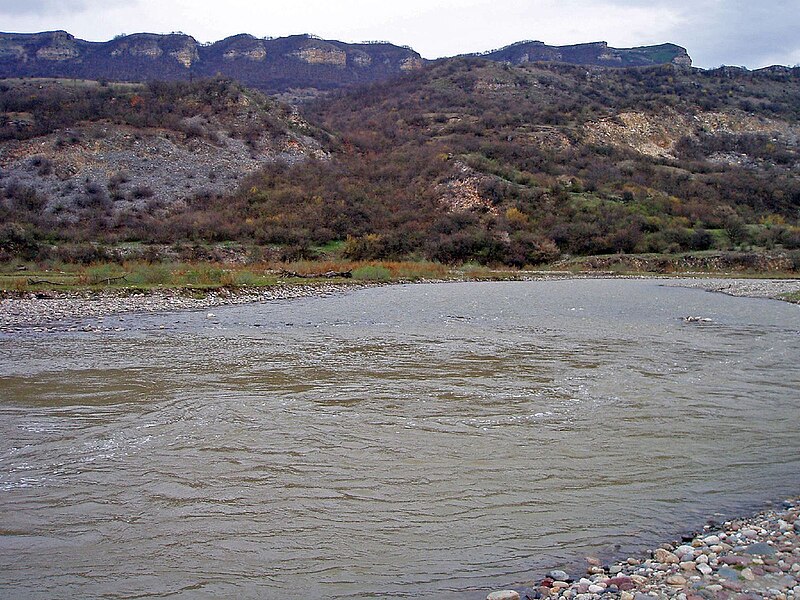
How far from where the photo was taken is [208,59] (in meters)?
134

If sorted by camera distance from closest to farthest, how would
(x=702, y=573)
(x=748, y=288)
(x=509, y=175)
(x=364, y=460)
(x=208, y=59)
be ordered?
1. (x=702, y=573)
2. (x=364, y=460)
3. (x=748, y=288)
4. (x=509, y=175)
5. (x=208, y=59)

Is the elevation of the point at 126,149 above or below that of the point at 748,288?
above

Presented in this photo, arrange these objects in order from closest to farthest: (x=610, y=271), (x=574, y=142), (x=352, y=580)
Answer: (x=352, y=580)
(x=610, y=271)
(x=574, y=142)

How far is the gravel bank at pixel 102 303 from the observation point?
1975 centimetres

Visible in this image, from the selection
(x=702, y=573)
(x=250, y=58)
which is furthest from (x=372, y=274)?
(x=250, y=58)

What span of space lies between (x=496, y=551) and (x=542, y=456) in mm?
2382

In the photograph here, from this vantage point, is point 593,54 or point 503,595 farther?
point 593,54

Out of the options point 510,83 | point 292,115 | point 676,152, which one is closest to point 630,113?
point 676,152

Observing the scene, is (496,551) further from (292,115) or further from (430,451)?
(292,115)

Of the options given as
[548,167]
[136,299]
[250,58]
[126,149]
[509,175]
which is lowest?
[136,299]

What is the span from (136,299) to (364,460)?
2082 cm

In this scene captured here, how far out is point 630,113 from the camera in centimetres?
8862

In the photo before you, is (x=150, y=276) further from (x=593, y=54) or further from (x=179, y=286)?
(x=593, y=54)

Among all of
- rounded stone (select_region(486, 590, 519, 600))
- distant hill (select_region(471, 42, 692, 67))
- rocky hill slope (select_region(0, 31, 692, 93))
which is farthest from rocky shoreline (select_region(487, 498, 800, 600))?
distant hill (select_region(471, 42, 692, 67))
